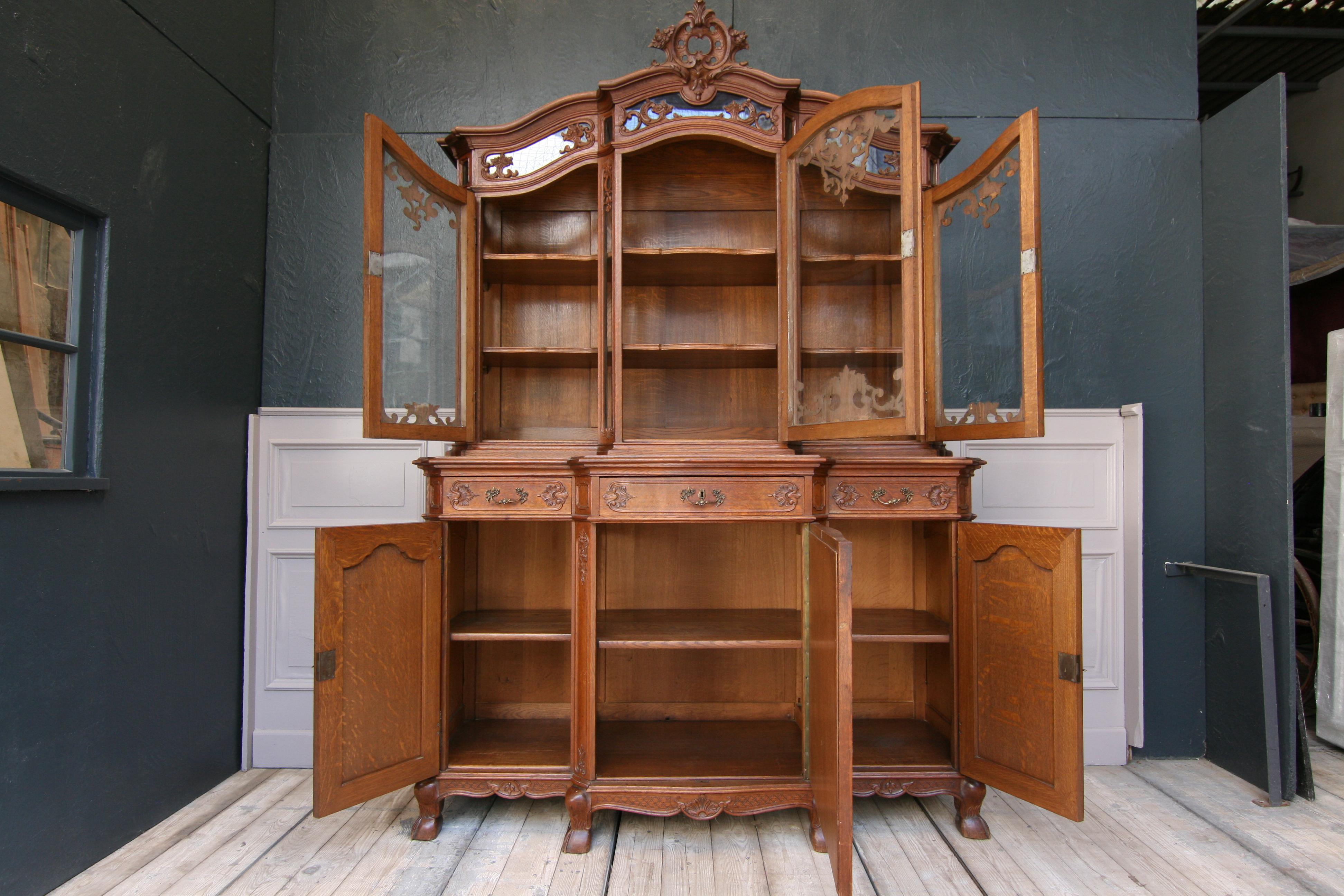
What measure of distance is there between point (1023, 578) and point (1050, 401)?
1.12 meters

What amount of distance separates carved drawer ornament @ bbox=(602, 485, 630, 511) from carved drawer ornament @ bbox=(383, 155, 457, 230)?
1079 mm

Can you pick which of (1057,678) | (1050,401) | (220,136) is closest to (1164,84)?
(1050,401)

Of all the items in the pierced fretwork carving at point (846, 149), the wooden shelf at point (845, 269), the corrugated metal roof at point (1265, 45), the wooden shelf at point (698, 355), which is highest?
the corrugated metal roof at point (1265, 45)

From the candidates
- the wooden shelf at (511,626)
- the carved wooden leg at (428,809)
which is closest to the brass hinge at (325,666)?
the wooden shelf at (511,626)

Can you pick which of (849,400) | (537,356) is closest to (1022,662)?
(849,400)

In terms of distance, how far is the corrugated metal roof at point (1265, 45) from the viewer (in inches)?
176

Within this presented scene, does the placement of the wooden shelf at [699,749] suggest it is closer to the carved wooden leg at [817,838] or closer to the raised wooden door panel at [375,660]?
the carved wooden leg at [817,838]

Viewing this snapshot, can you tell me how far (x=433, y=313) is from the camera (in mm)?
2377

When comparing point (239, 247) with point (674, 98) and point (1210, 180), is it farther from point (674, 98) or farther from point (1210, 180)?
point (1210, 180)

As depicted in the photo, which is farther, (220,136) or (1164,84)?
(1164,84)

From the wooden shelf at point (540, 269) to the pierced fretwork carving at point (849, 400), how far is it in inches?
35.7

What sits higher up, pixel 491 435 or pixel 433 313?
pixel 433 313

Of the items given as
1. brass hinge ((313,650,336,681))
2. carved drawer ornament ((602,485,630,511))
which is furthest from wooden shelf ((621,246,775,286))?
brass hinge ((313,650,336,681))

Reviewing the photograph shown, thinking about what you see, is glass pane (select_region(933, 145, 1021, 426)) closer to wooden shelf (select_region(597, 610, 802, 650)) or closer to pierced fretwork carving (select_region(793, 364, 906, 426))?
pierced fretwork carving (select_region(793, 364, 906, 426))
